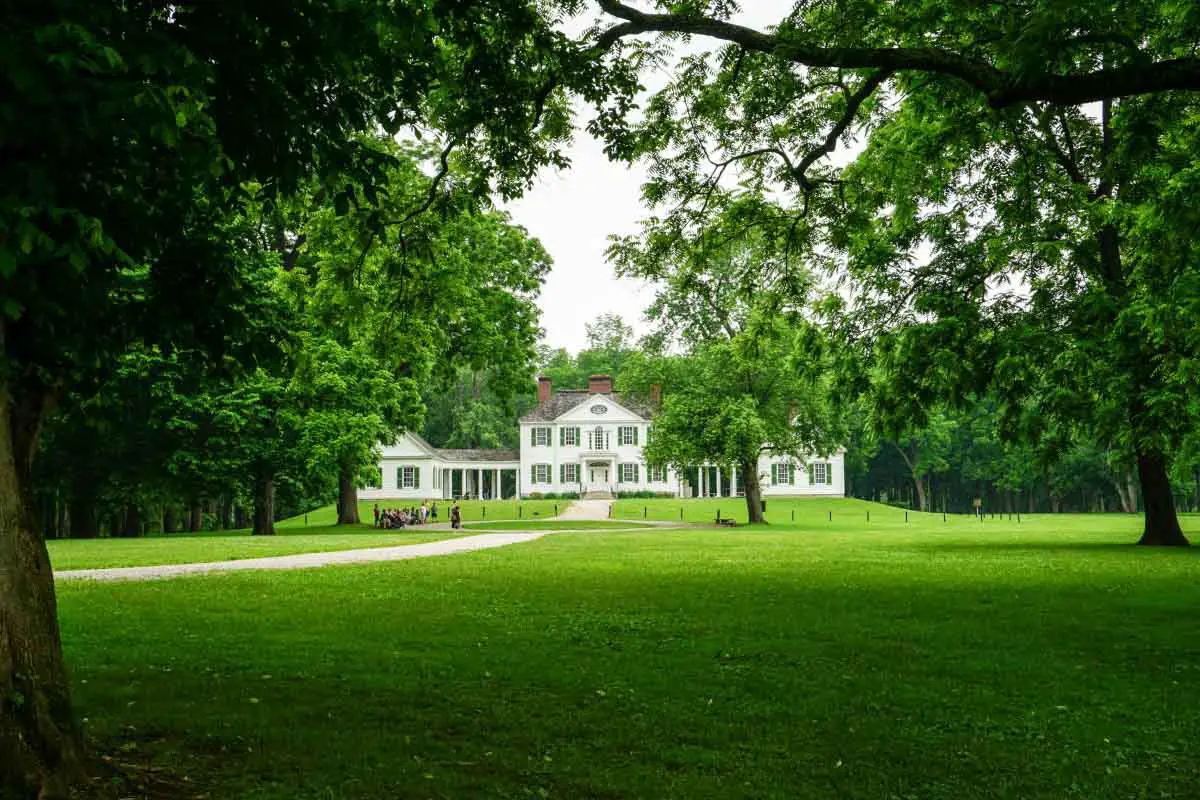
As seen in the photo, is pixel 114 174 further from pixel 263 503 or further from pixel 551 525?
pixel 551 525

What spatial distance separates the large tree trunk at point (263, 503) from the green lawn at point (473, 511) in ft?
41.8

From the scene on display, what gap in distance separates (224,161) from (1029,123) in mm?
11565

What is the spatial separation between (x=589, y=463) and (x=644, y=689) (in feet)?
210

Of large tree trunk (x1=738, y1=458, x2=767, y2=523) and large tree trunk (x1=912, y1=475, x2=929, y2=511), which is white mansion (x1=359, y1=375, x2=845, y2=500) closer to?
large tree trunk (x1=912, y1=475, x2=929, y2=511)

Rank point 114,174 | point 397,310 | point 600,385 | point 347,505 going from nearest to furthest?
point 114,174 < point 397,310 < point 347,505 < point 600,385

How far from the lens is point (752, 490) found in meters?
44.4

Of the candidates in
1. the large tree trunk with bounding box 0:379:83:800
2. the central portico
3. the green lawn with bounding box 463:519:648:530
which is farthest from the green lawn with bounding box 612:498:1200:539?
the large tree trunk with bounding box 0:379:83:800

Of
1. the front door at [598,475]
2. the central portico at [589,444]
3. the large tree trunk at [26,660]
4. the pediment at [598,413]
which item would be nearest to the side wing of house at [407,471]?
the central portico at [589,444]

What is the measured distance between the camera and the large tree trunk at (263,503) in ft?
112

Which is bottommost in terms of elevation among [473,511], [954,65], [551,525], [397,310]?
[551,525]

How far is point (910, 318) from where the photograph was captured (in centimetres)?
1686

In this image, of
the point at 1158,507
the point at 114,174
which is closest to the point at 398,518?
the point at 1158,507

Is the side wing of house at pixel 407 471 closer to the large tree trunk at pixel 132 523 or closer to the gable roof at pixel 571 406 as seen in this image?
the gable roof at pixel 571 406

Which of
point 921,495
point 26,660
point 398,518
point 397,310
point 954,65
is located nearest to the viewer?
point 26,660
